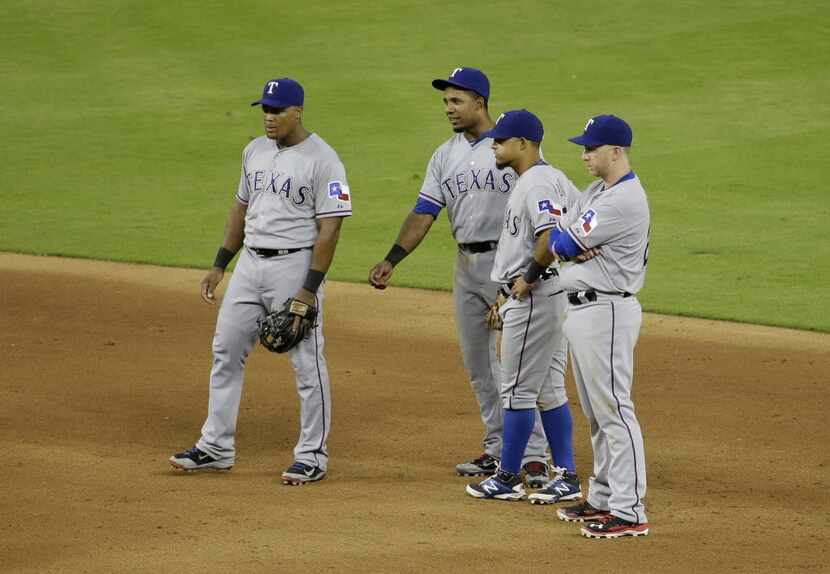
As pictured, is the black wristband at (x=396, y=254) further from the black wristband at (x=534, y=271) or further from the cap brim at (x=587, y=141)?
the cap brim at (x=587, y=141)

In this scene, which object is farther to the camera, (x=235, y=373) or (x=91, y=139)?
(x=91, y=139)

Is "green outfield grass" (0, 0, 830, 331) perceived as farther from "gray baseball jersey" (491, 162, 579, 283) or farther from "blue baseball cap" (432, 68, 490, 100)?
"gray baseball jersey" (491, 162, 579, 283)

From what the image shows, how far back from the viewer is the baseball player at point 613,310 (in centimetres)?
588

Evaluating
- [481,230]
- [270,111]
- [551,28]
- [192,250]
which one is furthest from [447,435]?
[551,28]

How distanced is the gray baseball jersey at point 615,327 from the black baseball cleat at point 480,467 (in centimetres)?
119

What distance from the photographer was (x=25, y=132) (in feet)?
62.8

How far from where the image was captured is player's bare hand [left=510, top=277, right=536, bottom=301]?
6352 millimetres

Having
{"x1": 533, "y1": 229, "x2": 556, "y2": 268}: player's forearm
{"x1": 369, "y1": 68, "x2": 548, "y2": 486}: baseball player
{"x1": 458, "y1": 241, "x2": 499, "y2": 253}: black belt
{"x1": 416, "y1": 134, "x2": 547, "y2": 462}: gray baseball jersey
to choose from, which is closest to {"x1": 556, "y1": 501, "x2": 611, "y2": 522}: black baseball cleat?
{"x1": 369, "y1": 68, "x2": 548, "y2": 486}: baseball player

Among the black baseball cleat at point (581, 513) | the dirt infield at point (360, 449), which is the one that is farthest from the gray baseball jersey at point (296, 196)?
the black baseball cleat at point (581, 513)

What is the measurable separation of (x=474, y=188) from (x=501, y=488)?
1582 mm

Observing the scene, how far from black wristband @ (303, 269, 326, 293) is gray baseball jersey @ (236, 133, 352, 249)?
17cm

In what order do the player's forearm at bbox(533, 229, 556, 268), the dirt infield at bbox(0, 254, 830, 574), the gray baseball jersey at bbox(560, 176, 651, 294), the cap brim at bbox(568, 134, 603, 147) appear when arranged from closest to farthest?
the dirt infield at bbox(0, 254, 830, 574) → the gray baseball jersey at bbox(560, 176, 651, 294) → the cap brim at bbox(568, 134, 603, 147) → the player's forearm at bbox(533, 229, 556, 268)

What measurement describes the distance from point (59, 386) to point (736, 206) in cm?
903

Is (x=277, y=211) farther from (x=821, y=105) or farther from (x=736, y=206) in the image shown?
(x=821, y=105)
